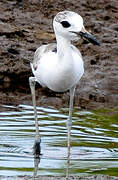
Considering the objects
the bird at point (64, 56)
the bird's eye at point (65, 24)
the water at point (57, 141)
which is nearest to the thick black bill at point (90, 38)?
the bird at point (64, 56)

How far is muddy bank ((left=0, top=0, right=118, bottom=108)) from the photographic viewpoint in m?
13.8

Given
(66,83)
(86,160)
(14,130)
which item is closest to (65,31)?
(66,83)

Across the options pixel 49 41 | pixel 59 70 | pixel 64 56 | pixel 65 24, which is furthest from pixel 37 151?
pixel 49 41

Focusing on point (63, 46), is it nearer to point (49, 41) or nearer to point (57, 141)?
point (57, 141)

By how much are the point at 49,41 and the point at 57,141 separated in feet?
15.9

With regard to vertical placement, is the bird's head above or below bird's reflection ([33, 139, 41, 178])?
above

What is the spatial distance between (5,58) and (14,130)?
3.63 metres

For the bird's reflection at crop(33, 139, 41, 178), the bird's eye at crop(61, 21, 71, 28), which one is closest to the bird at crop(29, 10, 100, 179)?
the bird's eye at crop(61, 21, 71, 28)

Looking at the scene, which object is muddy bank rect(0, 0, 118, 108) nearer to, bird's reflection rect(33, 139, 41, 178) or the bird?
bird's reflection rect(33, 139, 41, 178)

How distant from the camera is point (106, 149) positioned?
409 inches

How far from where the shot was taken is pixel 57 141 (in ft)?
35.4

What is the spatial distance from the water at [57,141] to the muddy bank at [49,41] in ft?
2.90

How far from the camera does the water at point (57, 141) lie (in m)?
9.38

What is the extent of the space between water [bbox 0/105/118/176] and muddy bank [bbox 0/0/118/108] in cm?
88
